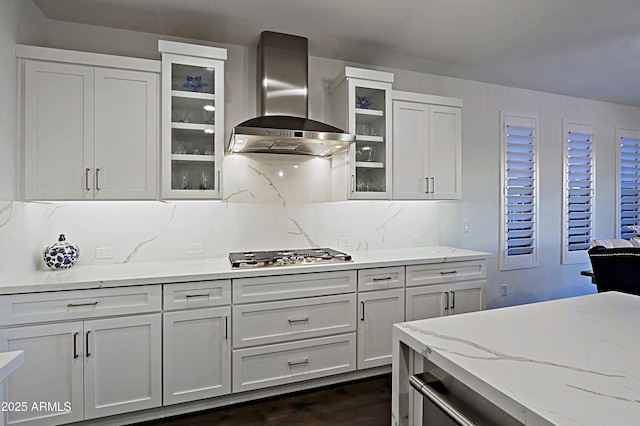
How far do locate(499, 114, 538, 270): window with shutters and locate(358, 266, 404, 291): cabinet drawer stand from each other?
1846 millimetres

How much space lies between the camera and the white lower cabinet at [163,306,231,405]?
2141 millimetres

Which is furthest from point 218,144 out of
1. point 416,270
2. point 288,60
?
point 416,270

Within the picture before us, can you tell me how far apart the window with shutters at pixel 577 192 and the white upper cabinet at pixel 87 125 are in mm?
4659

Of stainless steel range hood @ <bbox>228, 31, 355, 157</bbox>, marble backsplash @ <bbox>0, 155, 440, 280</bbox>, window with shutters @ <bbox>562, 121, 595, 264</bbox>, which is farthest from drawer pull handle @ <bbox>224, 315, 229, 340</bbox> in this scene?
window with shutters @ <bbox>562, 121, 595, 264</bbox>

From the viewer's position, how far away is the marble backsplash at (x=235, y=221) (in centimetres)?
233

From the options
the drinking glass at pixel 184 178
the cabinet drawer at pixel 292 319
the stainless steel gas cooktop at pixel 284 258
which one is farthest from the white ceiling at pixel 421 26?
the cabinet drawer at pixel 292 319

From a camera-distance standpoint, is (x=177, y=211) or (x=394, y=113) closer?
(x=177, y=211)

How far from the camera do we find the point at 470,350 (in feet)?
3.19

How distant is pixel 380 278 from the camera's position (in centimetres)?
267

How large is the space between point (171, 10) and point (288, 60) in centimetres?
87

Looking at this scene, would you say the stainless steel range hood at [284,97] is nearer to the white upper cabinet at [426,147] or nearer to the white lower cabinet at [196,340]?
the white upper cabinet at [426,147]

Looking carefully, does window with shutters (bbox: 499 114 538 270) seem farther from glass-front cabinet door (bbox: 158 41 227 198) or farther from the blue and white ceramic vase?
the blue and white ceramic vase

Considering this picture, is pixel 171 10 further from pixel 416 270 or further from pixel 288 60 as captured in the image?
pixel 416 270

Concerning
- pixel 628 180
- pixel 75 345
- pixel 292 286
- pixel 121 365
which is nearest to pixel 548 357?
pixel 292 286
